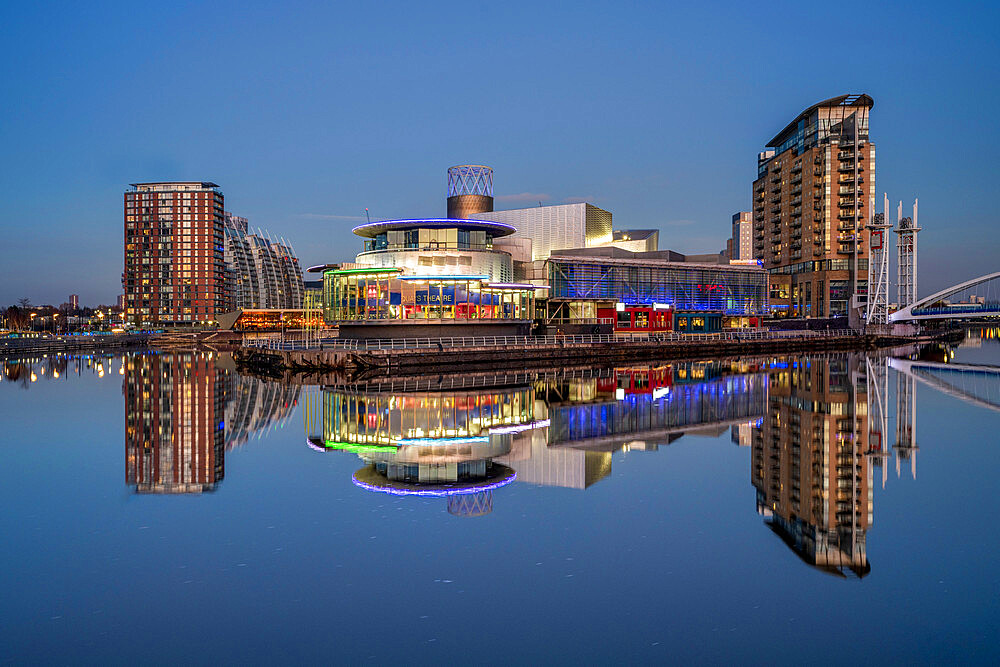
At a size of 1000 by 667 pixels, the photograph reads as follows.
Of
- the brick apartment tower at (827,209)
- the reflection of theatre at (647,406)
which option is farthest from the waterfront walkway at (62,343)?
the brick apartment tower at (827,209)

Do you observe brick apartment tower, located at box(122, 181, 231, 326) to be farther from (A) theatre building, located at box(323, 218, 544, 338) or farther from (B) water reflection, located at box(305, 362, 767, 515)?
(B) water reflection, located at box(305, 362, 767, 515)

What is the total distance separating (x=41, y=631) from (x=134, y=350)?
94034 mm

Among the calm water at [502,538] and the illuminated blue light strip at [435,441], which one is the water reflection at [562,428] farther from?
the calm water at [502,538]

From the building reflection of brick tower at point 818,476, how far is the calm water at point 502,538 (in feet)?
0.33

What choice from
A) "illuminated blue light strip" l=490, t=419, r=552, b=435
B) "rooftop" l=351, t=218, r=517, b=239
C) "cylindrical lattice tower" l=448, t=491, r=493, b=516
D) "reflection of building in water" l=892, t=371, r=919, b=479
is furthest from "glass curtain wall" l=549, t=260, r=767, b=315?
"cylindrical lattice tower" l=448, t=491, r=493, b=516

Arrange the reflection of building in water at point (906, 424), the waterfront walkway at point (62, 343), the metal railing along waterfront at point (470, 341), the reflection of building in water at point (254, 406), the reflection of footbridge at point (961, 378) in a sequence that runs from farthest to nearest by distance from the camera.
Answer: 1. the waterfront walkway at point (62, 343)
2. the metal railing along waterfront at point (470, 341)
3. the reflection of footbridge at point (961, 378)
4. the reflection of building in water at point (254, 406)
5. the reflection of building in water at point (906, 424)

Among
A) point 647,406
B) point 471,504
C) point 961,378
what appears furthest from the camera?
point 961,378

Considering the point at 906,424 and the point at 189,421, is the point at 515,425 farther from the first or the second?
the point at 906,424

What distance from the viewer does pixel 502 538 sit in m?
12.9

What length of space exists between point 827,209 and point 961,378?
74.2m

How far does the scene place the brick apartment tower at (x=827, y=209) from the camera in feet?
371

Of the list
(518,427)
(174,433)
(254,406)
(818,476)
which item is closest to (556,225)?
(254,406)

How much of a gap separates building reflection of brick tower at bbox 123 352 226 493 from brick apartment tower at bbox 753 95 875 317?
327 feet

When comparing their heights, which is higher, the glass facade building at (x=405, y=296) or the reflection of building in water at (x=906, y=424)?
Result: the glass facade building at (x=405, y=296)
